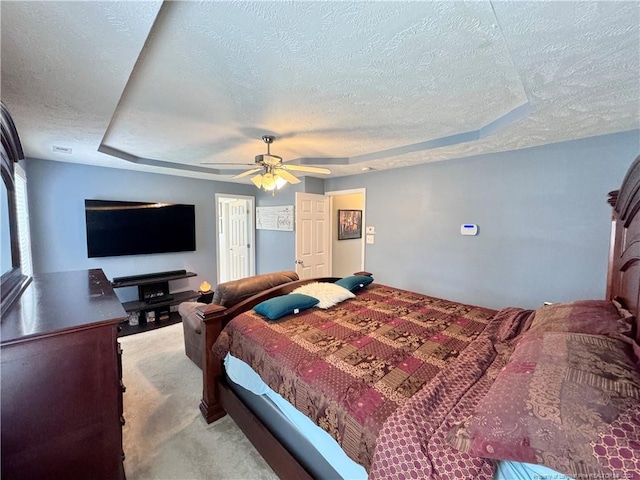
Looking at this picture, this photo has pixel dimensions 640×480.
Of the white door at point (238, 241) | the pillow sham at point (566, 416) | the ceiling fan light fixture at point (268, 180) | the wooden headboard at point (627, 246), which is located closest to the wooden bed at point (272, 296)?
the wooden headboard at point (627, 246)

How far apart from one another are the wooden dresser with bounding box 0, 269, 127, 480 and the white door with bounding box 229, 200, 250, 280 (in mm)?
4144

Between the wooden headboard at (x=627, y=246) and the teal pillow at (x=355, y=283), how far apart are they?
1869 millimetres

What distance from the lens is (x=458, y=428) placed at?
2.91ft

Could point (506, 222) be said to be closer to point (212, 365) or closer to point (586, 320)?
point (586, 320)

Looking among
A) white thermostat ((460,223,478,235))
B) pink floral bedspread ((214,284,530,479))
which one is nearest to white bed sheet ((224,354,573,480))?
pink floral bedspread ((214,284,530,479))

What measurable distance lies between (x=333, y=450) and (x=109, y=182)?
14.5 feet

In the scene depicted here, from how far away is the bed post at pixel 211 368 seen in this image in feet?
6.49

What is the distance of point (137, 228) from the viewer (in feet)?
13.2

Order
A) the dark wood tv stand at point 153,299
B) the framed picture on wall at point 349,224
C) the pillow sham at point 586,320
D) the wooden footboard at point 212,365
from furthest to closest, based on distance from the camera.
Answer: the framed picture on wall at point 349,224
the dark wood tv stand at point 153,299
the wooden footboard at point 212,365
the pillow sham at point 586,320

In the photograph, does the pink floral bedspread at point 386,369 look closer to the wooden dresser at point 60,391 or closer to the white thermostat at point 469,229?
the wooden dresser at point 60,391

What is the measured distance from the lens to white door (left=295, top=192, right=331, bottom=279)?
4504mm

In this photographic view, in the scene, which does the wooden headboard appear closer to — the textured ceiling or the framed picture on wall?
the textured ceiling

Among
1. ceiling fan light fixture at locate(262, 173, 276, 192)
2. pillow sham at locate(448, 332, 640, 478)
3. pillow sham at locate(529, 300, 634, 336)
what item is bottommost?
pillow sham at locate(448, 332, 640, 478)

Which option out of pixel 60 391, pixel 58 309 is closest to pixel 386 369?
pixel 60 391
